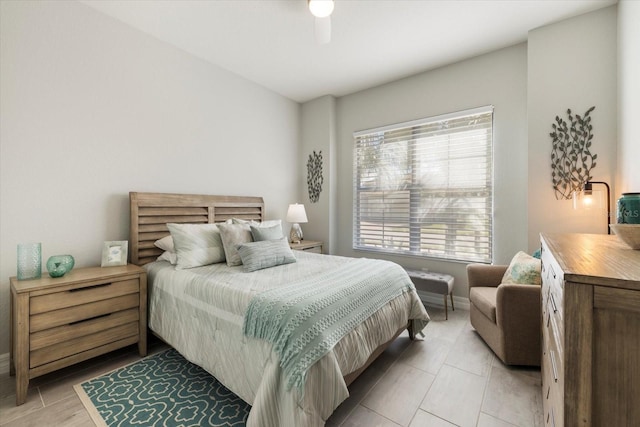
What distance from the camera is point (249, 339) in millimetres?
1538

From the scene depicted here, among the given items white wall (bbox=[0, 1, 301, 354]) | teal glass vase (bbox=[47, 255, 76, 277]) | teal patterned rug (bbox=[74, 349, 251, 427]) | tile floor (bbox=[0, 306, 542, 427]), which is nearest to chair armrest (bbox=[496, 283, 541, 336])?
tile floor (bbox=[0, 306, 542, 427])

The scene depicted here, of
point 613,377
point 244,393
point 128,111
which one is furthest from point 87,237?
point 613,377

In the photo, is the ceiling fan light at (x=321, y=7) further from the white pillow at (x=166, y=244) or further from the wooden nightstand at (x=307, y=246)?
the wooden nightstand at (x=307, y=246)

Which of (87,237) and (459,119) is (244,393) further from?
(459,119)

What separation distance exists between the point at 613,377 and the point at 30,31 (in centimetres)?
371

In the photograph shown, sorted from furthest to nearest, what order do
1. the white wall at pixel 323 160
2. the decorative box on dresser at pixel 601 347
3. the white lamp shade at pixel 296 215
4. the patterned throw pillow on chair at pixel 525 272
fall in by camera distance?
the white wall at pixel 323 160 → the white lamp shade at pixel 296 215 → the patterned throw pillow on chair at pixel 525 272 → the decorative box on dresser at pixel 601 347

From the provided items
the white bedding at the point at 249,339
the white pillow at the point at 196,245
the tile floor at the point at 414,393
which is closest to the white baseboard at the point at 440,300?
the tile floor at the point at 414,393

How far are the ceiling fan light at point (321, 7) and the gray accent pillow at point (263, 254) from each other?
6.48 feet

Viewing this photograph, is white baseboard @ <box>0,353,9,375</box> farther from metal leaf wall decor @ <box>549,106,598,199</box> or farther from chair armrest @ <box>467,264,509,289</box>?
metal leaf wall decor @ <box>549,106,598,199</box>

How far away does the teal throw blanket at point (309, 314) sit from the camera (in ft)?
4.37

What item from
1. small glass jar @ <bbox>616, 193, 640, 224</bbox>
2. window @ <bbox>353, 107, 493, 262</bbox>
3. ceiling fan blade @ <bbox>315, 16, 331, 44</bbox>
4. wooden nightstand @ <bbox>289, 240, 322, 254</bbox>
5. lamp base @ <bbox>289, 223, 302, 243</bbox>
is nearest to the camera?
small glass jar @ <bbox>616, 193, 640, 224</bbox>

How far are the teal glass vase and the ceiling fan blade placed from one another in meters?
2.66

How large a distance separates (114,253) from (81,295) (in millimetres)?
510

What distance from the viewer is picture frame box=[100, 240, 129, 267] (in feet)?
7.61
